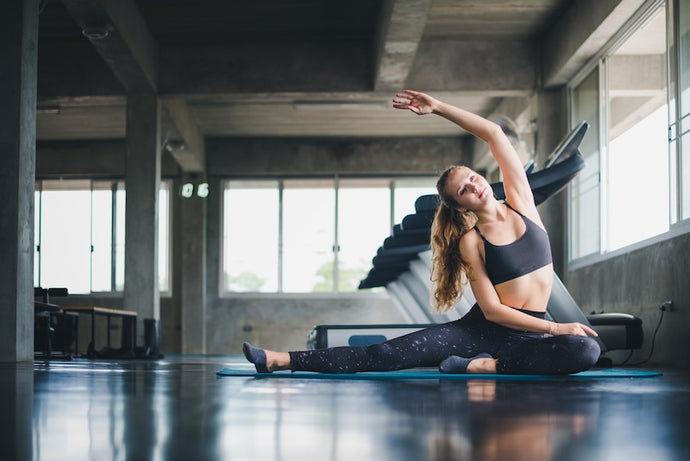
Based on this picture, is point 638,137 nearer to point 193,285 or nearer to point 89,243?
point 193,285

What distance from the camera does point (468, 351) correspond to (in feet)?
12.3

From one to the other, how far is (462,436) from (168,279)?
14.4 m

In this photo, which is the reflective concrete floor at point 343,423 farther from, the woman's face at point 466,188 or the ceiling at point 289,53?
the ceiling at point 289,53

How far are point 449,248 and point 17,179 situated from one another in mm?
3504

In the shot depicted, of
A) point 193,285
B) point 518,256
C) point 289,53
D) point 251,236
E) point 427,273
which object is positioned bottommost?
point 193,285

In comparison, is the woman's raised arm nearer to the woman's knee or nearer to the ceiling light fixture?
the woman's knee

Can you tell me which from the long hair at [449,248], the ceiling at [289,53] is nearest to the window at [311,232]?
the ceiling at [289,53]

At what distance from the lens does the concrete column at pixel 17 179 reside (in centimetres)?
576

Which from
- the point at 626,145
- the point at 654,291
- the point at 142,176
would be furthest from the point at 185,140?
the point at 654,291

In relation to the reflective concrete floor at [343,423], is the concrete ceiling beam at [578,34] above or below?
above

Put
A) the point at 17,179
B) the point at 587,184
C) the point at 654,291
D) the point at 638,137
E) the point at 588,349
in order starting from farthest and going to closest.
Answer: the point at 587,184 < the point at 638,137 < the point at 654,291 < the point at 17,179 < the point at 588,349

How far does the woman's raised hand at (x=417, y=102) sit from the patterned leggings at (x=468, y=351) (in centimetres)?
88

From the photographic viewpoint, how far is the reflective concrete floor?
4.31 ft

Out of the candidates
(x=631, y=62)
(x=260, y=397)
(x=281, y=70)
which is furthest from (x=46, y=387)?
(x=281, y=70)
